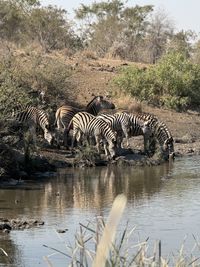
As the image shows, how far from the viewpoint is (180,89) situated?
2788cm

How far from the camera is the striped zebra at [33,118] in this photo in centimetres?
1853

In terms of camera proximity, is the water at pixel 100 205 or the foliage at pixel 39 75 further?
the foliage at pixel 39 75

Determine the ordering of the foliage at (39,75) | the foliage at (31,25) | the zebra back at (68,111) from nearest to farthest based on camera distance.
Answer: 1. the zebra back at (68,111)
2. the foliage at (39,75)
3. the foliage at (31,25)

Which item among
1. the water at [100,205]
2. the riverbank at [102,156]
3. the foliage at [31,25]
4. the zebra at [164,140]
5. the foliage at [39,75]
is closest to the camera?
the water at [100,205]

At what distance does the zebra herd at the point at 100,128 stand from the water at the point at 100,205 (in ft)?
3.83

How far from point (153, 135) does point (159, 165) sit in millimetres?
1721

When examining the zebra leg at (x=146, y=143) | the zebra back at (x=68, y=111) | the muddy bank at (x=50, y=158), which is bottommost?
the muddy bank at (x=50, y=158)

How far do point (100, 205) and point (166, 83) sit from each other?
1543cm

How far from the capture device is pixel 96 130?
61.9 ft

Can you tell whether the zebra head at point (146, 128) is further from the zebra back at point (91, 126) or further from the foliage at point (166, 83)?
the foliage at point (166, 83)

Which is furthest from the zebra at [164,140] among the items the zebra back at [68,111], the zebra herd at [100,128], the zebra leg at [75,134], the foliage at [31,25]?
the foliage at [31,25]

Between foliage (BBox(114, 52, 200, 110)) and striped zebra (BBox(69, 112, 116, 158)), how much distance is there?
8.21 meters

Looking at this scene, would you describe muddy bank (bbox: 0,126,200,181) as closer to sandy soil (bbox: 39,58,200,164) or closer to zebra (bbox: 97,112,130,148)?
sandy soil (bbox: 39,58,200,164)

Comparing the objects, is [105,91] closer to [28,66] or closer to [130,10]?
[28,66]
